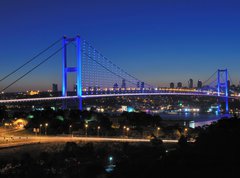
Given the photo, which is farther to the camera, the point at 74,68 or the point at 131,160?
the point at 74,68

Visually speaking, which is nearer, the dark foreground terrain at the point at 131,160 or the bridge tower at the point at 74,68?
the dark foreground terrain at the point at 131,160

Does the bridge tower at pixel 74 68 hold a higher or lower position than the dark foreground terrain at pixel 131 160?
higher

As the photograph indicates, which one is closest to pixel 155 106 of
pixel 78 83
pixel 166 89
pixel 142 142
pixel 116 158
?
pixel 166 89

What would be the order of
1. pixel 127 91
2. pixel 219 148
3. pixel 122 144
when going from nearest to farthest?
1. pixel 219 148
2. pixel 122 144
3. pixel 127 91

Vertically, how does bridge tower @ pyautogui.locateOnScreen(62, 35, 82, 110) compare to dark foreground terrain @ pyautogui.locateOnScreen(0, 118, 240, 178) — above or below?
above

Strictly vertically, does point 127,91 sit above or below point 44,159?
above

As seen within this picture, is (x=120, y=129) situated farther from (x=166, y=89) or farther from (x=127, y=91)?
(x=166, y=89)

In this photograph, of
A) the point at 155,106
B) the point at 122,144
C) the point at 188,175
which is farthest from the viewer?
the point at 155,106

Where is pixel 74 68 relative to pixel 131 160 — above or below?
above

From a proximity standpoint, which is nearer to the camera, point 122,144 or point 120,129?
point 122,144

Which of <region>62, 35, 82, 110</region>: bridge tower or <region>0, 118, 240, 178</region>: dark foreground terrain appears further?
<region>62, 35, 82, 110</region>: bridge tower
